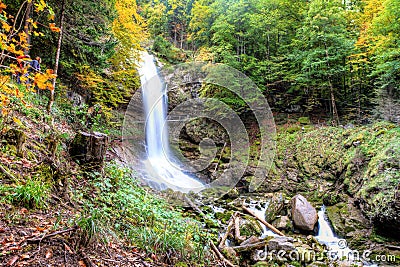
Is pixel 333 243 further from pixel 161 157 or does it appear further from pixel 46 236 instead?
pixel 161 157

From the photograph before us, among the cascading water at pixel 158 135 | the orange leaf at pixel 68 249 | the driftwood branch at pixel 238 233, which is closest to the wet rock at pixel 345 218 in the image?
the driftwood branch at pixel 238 233

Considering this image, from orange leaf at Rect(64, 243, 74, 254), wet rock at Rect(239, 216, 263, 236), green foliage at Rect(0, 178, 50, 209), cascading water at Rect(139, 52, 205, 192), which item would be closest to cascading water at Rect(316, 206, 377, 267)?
wet rock at Rect(239, 216, 263, 236)

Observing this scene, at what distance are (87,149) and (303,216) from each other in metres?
6.36

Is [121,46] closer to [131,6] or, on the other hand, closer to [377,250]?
[131,6]

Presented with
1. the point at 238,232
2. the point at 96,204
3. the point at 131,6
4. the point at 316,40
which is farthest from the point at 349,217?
the point at 131,6

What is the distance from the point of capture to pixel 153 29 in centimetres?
2322

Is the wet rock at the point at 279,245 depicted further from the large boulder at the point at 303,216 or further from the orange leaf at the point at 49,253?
the orange leaf at the point at 49,253

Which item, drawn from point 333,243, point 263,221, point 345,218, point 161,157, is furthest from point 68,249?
point 161,157

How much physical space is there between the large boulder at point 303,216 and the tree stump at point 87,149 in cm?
594

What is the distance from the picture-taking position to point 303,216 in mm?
7102

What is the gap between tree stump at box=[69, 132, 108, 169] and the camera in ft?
14.5

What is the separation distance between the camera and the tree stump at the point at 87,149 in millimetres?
4418

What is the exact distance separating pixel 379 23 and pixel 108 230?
1289 centimetres

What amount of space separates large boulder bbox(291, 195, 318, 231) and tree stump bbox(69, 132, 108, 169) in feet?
19.5
